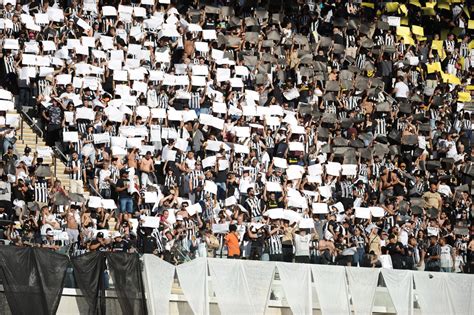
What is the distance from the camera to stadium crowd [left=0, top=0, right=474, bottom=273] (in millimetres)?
26000

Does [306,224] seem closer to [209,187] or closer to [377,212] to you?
[209,187]

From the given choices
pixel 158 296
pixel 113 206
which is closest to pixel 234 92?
pixel 113 206

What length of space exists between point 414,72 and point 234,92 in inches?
263

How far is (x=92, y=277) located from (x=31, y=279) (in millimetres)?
1214

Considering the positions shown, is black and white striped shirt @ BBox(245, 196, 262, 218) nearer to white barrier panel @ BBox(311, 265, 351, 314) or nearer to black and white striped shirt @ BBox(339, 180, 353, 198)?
black and white striped shirt @ BBox(339, 180, 353, 198)

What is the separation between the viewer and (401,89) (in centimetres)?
3544

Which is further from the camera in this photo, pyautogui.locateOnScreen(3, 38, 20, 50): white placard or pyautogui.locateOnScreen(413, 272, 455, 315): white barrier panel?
pyautogui.locateOnScreen(3, 38, 20, 50): white placard

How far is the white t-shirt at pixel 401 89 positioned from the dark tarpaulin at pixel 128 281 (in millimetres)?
15180

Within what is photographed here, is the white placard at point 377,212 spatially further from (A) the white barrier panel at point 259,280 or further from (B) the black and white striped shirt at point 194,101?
(A) the white barrier panel at point 259,280

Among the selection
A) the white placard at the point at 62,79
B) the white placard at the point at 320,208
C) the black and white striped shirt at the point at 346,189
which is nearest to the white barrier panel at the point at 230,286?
the white placard at the point at 320,208

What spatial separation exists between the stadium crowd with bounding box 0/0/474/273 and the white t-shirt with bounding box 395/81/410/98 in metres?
0.04

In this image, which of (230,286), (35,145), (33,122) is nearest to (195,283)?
(230,286)

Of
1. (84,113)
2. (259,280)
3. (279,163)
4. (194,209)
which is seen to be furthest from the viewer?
(279,163)

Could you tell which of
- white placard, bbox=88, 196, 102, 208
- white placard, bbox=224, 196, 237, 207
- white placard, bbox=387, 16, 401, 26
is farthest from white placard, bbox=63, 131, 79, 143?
white placard, bbox=387, 16, 401, 26
